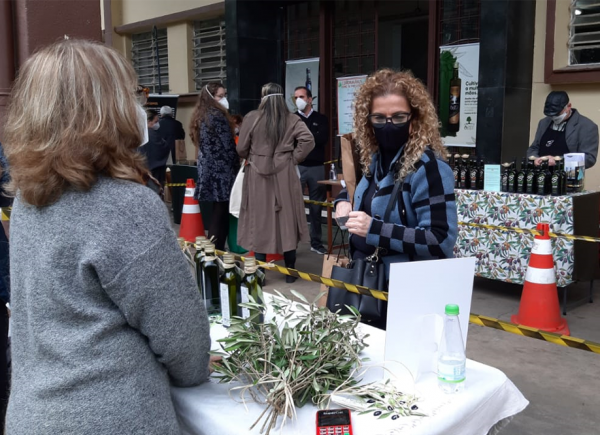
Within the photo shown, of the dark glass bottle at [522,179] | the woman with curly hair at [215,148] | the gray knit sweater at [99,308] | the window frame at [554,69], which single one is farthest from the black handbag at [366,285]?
the window frame at [554,69]

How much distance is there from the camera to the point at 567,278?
4.94 meters

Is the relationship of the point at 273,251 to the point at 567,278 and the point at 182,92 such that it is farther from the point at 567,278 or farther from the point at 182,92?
the point at 182,92

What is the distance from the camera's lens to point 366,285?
251cm

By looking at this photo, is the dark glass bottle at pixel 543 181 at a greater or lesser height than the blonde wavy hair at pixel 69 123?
lesser

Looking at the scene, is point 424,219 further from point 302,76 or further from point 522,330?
point 302,76

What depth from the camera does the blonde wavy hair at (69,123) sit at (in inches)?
55.1

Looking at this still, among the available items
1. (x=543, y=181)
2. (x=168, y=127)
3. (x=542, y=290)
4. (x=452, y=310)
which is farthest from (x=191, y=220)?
(x=452, y=310)

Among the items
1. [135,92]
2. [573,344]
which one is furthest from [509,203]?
[135,92]

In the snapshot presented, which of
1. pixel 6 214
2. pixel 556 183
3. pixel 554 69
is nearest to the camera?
pixel 6 214

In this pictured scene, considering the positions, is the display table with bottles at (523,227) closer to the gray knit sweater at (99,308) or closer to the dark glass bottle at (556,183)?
the dark glass bottle at (556,183)

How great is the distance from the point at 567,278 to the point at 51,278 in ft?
15.0

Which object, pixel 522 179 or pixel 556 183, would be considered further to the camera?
pixel 522 179

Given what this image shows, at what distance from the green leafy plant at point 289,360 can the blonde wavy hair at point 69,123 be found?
0.62 meters

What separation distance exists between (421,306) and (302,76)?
846cm
